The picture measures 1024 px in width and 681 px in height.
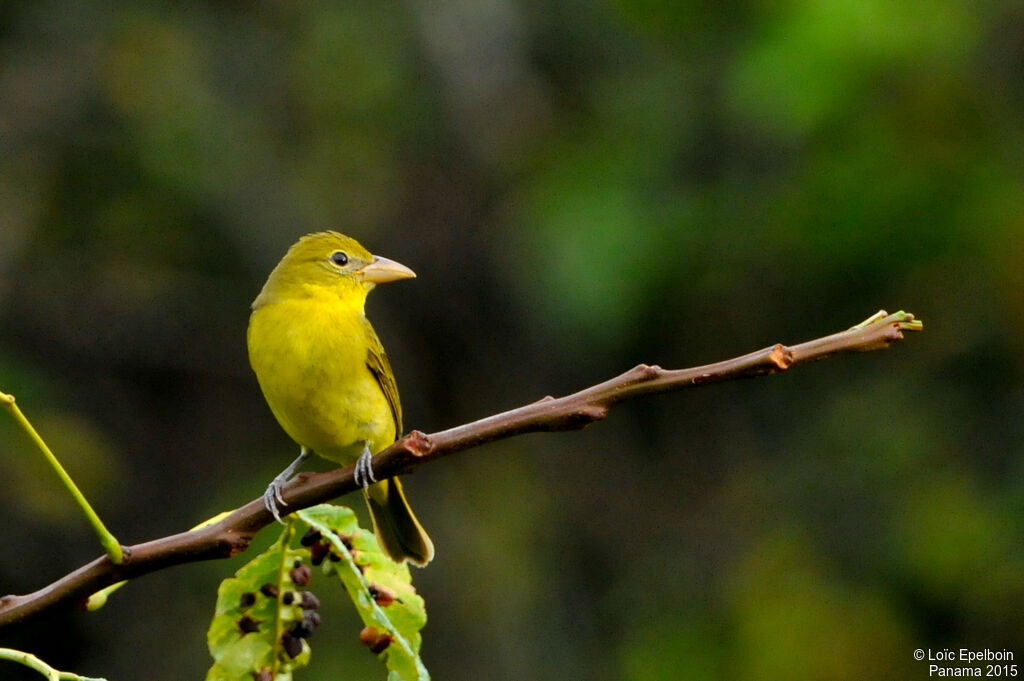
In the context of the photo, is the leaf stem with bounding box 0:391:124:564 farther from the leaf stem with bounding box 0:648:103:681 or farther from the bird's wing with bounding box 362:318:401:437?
the bird's wing with bounding box 362:318:401:437

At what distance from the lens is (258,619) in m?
2.08

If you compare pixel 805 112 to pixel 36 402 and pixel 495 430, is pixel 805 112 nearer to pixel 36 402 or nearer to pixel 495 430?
pixel 36 402

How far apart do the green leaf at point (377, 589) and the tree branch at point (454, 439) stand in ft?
0.46

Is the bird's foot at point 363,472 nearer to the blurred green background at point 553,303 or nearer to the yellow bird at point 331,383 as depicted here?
the yellow bird at point 331,383

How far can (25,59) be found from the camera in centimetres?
632

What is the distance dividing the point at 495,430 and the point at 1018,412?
482 centimetres

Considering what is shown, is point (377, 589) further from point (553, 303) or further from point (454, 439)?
point (553, 303)

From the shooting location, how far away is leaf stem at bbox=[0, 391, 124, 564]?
4.93 ft

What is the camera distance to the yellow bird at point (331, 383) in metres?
3.31

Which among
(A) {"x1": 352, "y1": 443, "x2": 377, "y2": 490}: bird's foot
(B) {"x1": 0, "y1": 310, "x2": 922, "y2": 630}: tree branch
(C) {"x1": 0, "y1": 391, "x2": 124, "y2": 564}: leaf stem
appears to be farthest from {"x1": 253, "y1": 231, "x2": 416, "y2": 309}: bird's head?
(C) {"x1": 0, "y1": 391, "x2": 124, "y2": 564}: leaf stem

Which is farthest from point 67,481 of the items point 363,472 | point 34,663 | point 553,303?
point 553,303

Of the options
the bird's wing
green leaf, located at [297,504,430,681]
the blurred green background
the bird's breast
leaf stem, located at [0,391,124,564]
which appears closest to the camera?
leaf stem, located at [0,391,124,564]

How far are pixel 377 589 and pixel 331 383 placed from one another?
4.28ft

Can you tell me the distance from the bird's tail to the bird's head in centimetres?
57
